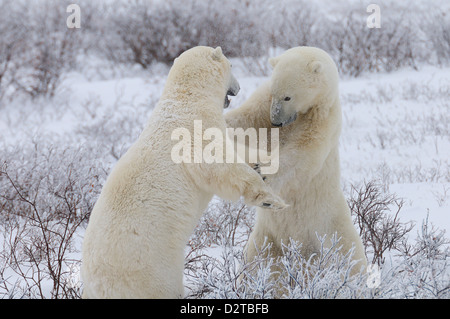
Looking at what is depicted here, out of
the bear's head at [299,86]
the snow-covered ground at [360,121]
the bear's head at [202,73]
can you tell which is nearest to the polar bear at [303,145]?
the bear's head at [299,86]

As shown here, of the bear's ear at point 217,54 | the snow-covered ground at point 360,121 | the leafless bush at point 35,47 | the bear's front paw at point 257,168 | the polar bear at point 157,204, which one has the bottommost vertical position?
the polar bear at point 157,204

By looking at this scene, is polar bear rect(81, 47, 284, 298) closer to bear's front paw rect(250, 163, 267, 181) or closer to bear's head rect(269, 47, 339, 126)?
bear's front paw rect(250, 163, 267, 181)

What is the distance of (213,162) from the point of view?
1794 millimetres

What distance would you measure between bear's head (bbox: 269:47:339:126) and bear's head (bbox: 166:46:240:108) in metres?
0.23

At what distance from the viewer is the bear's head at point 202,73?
2000 millimetres

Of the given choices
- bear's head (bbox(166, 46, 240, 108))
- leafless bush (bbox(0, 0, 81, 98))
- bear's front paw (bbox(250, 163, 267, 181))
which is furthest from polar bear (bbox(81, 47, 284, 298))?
leafless bush (bbox(0, 0, 81, 98))

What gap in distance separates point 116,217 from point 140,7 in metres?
9.84

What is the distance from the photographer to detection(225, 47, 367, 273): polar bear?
6.95ft

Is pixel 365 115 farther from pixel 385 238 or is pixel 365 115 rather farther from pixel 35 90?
pixel 35 90

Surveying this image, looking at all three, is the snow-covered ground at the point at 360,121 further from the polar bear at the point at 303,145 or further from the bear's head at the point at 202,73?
the bear's head at the point at 202,73

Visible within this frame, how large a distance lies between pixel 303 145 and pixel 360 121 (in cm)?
541

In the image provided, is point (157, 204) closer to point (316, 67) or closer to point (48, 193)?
point (316, 67)

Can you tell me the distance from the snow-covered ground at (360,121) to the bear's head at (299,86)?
1842 mm
